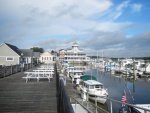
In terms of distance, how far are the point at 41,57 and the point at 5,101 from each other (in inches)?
4374

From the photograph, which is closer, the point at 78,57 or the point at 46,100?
the point at 46,100

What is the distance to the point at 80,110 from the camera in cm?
1898

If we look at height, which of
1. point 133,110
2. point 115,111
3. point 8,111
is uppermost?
point 8,111

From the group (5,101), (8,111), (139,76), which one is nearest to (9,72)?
(5,101)

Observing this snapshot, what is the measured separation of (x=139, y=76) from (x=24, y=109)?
73986mm

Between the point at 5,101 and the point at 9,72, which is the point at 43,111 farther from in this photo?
the point at 9,72

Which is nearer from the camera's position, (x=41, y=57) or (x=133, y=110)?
(x=133, y=110)

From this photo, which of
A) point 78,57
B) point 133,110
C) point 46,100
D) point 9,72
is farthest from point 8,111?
point 78,57

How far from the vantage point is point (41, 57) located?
388ft

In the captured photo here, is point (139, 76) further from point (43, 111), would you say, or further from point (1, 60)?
point (43, 111)

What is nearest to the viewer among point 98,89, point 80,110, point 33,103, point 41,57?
point 33,103

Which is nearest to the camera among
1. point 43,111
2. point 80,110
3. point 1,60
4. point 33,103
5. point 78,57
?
point 43,111

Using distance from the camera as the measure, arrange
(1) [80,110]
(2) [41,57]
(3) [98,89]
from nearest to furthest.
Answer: (1) [80,110]
(3) [98,89]
(2) [41,57]

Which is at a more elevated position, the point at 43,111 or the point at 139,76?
the point at 43,111
